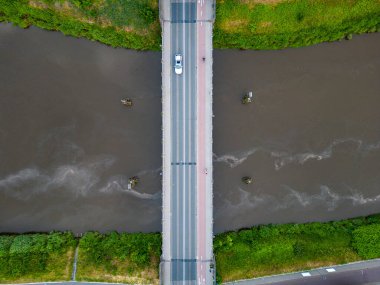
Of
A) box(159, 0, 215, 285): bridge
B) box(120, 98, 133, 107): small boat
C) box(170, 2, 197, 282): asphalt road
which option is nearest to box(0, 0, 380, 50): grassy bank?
box(159, 0, 215, 285): bridge

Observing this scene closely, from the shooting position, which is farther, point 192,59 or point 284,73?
point 284,73

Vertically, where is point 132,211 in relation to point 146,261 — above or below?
above

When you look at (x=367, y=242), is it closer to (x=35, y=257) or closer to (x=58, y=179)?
(x=58, y=179)

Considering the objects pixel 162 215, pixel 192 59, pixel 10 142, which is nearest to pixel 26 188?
pixel 10 142

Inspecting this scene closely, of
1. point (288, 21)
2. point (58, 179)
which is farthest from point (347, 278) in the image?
point (58, 179)

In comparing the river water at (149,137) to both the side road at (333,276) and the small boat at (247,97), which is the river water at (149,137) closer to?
the small boat at (247,97)

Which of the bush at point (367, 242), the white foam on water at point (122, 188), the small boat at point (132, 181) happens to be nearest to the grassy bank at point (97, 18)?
the small boat at point (132, 181)

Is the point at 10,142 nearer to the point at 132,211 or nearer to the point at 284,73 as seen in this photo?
the point at 132,211
